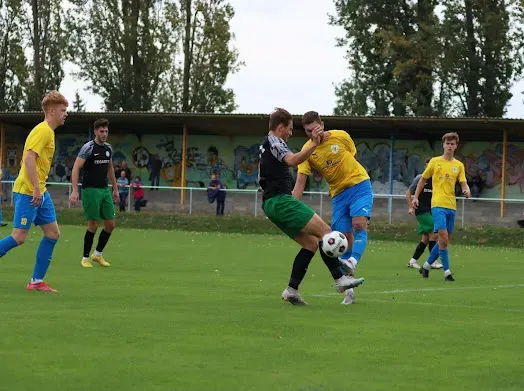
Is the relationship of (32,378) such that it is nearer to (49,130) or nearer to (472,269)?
(49,130)

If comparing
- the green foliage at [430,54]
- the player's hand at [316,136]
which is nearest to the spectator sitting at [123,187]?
the green foliage at [430,54]

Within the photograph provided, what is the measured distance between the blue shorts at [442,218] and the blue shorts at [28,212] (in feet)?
20.9

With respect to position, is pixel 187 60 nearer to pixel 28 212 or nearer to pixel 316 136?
pixel 28 212

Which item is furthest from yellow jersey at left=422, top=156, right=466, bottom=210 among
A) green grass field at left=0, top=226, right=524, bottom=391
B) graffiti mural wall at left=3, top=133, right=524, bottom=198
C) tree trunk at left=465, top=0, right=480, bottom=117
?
tree trunk at left=465, top=0, right=480, bottom=117

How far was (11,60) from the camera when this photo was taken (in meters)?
61.2

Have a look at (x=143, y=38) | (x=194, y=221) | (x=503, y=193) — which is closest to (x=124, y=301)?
(x=194, y=221)

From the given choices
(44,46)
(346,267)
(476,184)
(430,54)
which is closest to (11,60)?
(44,46)

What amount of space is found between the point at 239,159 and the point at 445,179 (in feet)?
102

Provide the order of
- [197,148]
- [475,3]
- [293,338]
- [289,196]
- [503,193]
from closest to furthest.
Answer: [293,338]
[289,196]
[503,193]
[197,148]
[475,3]

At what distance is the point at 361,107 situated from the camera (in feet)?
194

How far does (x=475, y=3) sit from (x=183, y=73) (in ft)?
49.9

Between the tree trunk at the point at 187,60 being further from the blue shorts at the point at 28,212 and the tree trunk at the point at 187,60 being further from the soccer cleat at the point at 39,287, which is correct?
the blue shorts at the point at 28,212

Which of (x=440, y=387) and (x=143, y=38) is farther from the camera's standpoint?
(x=143, y=38)

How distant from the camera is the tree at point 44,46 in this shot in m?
59.9
